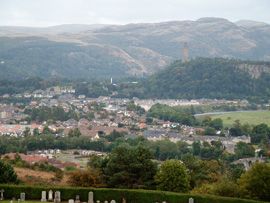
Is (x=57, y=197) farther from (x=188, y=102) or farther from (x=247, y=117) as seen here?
(x=188, y=102)

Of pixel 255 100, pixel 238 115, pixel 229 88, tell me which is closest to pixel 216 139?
pixel 238 115

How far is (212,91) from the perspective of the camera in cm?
12900

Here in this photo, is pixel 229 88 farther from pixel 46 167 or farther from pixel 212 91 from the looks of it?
pixel 46 167

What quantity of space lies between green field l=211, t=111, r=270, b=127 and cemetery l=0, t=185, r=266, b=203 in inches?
2217

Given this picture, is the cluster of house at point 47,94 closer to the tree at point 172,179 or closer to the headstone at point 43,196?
the tree at point 172,179

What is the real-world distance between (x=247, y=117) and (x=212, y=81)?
49382 mm

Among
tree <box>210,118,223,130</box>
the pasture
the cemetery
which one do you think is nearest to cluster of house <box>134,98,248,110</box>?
the pasture

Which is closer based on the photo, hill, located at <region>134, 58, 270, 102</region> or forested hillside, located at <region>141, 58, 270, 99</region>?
hill, located at <region>134, 58, 270, 102</region>

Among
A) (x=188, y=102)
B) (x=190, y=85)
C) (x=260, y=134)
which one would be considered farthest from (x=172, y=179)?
(x=190, y=85)

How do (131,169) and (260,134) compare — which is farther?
(260,134)

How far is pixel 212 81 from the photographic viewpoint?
442 feet

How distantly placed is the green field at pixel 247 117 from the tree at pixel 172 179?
53629 millimetres

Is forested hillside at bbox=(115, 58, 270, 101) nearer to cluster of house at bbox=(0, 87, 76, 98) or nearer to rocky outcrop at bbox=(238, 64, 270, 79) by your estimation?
rocky outcrop at bbox=(238, 64, 270, 79)

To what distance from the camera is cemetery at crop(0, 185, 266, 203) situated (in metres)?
20.8
